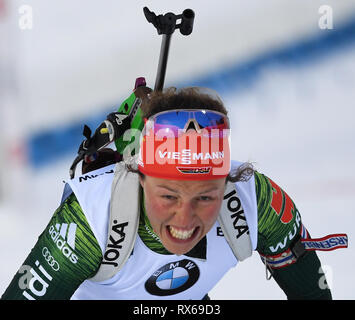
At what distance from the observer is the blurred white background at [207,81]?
4672 mm

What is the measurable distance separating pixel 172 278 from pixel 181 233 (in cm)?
31

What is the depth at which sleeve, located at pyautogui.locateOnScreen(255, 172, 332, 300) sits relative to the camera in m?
2.71

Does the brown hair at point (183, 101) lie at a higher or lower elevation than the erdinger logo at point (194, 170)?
higher

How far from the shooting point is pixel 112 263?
2430 millimetres

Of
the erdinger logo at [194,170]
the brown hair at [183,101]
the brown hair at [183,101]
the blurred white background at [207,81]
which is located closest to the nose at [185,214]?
the erdinger logo at [194,170]

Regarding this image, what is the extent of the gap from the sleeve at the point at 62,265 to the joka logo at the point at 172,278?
27 cm

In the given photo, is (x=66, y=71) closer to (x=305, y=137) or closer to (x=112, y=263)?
(x=305, y=137)

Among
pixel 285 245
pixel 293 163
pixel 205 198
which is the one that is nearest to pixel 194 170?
pixel 205 198

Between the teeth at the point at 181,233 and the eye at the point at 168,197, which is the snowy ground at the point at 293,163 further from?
the eye at the point at 168,197

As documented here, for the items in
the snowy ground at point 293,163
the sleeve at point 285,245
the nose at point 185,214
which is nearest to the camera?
the nose at point 185,214

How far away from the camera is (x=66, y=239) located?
241 centimetres

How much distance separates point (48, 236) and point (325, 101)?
3278mm

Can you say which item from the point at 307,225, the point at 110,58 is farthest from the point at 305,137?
the point at 110,58

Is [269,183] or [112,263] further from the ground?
[269,183]
